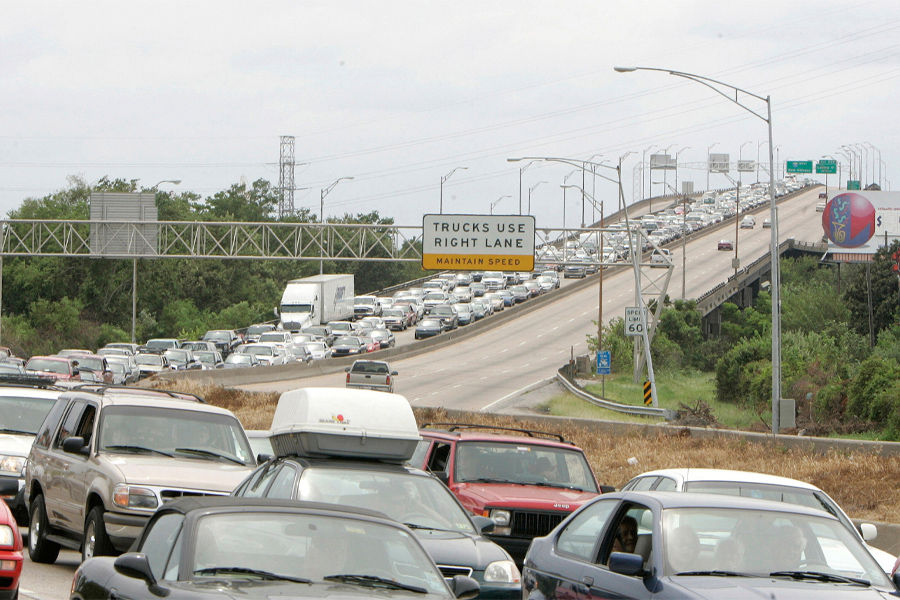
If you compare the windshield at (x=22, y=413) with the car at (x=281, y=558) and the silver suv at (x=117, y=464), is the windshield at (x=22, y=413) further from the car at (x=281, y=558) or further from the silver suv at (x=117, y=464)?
the car at (x=281, y=558)

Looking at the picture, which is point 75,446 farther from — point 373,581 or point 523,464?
point 373,581

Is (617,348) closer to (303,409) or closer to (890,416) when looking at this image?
(890,416)

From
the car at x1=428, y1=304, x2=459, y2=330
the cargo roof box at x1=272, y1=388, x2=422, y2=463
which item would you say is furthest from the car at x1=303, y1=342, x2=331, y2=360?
the cargo roof box at x1=272, y1=388, x2=422, y2=463

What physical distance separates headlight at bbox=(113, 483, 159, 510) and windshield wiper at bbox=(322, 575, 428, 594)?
5378mm

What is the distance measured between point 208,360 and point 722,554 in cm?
5006

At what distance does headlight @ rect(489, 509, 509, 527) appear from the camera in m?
11.6

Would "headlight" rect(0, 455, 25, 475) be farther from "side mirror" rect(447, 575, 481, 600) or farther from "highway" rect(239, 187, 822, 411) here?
"highway" rect(239, 187, 822, 411)

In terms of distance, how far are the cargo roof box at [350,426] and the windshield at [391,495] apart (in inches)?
15.6

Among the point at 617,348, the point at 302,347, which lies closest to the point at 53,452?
the point at 302,347

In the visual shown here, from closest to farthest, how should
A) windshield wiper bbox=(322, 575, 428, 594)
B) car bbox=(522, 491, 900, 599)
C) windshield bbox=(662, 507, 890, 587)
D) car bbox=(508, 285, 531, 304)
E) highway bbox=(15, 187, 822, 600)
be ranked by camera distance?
windshield wiper bbox=(322, 575, 428, 594), car bbox=(522, 491, 900, 599), windshield bbox=(662, 507, 890, 587), highway bbox=(15, 187, 822, 600), car bbox=(508, 285, 531, 304)

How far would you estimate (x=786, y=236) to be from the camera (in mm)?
128750

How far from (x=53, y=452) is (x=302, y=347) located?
164ft

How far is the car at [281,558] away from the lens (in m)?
5.49

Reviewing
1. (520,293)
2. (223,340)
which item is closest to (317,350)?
(223,340)
